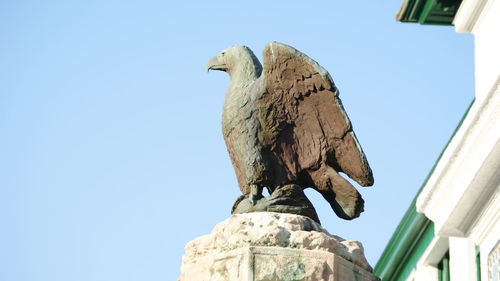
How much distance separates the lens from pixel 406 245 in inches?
782

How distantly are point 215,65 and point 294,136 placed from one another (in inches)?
77.2

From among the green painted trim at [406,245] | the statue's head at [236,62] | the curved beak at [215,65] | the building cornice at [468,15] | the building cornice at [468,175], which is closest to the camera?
the building cornice at [468,175]

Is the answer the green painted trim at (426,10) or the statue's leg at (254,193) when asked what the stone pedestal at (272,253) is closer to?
the statue's leg at (254,193)

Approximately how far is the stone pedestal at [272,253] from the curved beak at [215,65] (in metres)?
3.03

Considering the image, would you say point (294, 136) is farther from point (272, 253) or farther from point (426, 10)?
point (272, 253)

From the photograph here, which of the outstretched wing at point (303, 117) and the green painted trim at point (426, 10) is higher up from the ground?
the green painted trim at point (426, 10)

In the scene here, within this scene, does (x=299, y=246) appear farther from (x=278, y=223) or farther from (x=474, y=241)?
(x=474, y=241)

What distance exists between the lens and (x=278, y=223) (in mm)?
14961

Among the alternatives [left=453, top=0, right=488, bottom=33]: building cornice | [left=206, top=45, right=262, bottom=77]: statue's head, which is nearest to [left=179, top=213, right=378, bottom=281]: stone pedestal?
[left=453, top=0, right=488, bottom=33]: building cornice

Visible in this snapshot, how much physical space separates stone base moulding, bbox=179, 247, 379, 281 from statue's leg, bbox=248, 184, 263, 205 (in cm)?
105

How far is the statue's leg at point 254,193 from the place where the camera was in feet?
51.8

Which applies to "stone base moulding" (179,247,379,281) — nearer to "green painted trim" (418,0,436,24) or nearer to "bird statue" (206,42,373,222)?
"bird statue" (206,42,373,222)

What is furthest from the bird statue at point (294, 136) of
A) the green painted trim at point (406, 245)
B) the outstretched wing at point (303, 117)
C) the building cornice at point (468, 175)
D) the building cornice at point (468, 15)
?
the green painted trim at point (406, 245)

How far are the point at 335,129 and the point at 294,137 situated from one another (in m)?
0.48
